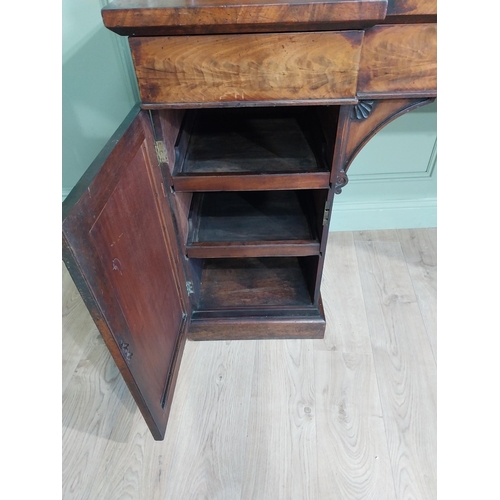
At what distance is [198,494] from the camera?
834 millimetres

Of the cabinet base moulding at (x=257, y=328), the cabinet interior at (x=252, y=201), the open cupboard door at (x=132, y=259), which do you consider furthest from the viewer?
the cabinet base moulding at (x=257, y=328)

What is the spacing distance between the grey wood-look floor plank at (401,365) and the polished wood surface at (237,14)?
0.83 meters

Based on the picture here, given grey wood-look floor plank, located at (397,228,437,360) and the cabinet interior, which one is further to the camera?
grey wood-look floor plank, located at (397,228,437,360)

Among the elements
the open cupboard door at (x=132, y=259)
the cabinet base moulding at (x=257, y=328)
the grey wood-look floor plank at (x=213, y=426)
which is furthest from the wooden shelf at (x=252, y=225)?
the grey wood-look floor plank at (x=213, y=426)

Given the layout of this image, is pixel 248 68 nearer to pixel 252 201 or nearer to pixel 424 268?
pixel 252 201

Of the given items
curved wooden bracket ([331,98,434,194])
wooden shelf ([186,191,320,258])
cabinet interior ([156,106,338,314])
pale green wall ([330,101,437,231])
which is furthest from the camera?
pale green wall ([330,101,437,231])

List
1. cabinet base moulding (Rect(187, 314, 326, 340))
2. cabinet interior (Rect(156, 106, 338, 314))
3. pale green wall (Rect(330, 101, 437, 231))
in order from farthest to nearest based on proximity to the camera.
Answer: pale green wall (Rect(330, 101, 437, 231))
cabinet base moulding (Rect(187, 314, 326, 340))
cabinet interior (Rect(156, 106, 338, 314))

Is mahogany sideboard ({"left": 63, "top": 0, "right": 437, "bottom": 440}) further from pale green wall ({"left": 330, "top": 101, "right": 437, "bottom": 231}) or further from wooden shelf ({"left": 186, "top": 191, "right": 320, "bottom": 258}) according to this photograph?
pale green wall ({"left": 330, "top": 101, "right": 437, "bottom": 231})

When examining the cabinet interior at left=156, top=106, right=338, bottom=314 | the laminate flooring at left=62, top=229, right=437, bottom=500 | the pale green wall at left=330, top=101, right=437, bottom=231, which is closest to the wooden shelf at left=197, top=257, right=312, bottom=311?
the cabinet interior at left=156, top=106, right=338, bottom=314

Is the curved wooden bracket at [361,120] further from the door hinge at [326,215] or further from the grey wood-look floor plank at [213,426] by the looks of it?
the grey wood-look floor plank at [213,426]

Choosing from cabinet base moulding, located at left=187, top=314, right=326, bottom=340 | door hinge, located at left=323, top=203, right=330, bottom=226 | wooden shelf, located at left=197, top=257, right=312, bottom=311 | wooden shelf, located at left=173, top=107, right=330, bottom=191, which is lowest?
cabinet base moulding, located at left=187, top=314, right=326, bottom=340

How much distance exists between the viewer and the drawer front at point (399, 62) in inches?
24.5

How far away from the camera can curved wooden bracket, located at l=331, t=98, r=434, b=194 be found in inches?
27.6

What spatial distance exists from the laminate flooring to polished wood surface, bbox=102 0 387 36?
81 cm
